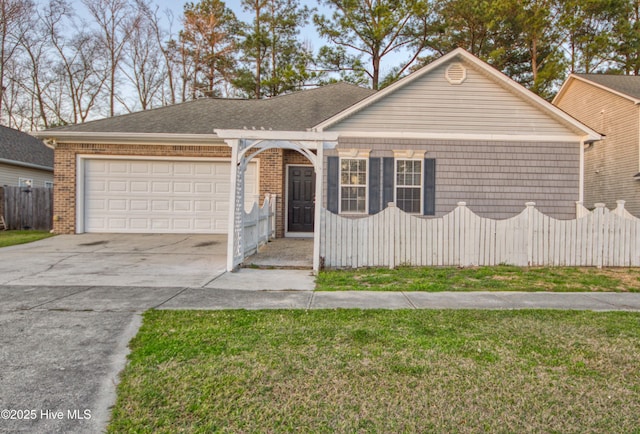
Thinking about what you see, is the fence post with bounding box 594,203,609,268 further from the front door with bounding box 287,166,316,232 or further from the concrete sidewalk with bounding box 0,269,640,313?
the front door with bounding box 287,166,316,232

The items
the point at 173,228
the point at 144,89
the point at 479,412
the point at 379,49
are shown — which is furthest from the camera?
the point at 144,89

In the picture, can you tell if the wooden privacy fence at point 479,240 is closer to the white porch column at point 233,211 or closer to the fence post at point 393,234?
the fence post at point 393,234

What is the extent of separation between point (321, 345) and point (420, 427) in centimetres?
125

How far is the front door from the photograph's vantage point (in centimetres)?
1184

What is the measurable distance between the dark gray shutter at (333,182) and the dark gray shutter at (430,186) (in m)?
2.31

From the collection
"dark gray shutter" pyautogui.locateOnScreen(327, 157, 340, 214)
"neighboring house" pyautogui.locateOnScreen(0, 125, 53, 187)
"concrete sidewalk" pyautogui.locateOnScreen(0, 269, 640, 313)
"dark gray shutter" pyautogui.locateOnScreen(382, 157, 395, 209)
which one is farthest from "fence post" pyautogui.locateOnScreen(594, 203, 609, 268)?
"neighboring house" pyautogui.locateOnScreen(0, 125, 53, 187)

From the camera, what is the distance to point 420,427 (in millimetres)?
2162

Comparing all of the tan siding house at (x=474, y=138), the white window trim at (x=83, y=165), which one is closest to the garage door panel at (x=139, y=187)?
the white window trim at (x=83, y=165)

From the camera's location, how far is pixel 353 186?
10.3 m

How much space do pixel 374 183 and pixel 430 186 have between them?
1479mm

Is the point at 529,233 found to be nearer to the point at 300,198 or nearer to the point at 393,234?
the point at 393,234

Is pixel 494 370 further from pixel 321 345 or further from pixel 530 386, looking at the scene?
pixel 321 345

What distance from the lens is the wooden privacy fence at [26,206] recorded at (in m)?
13.3

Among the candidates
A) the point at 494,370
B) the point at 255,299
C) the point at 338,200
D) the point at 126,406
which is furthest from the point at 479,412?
the point at 338,200
